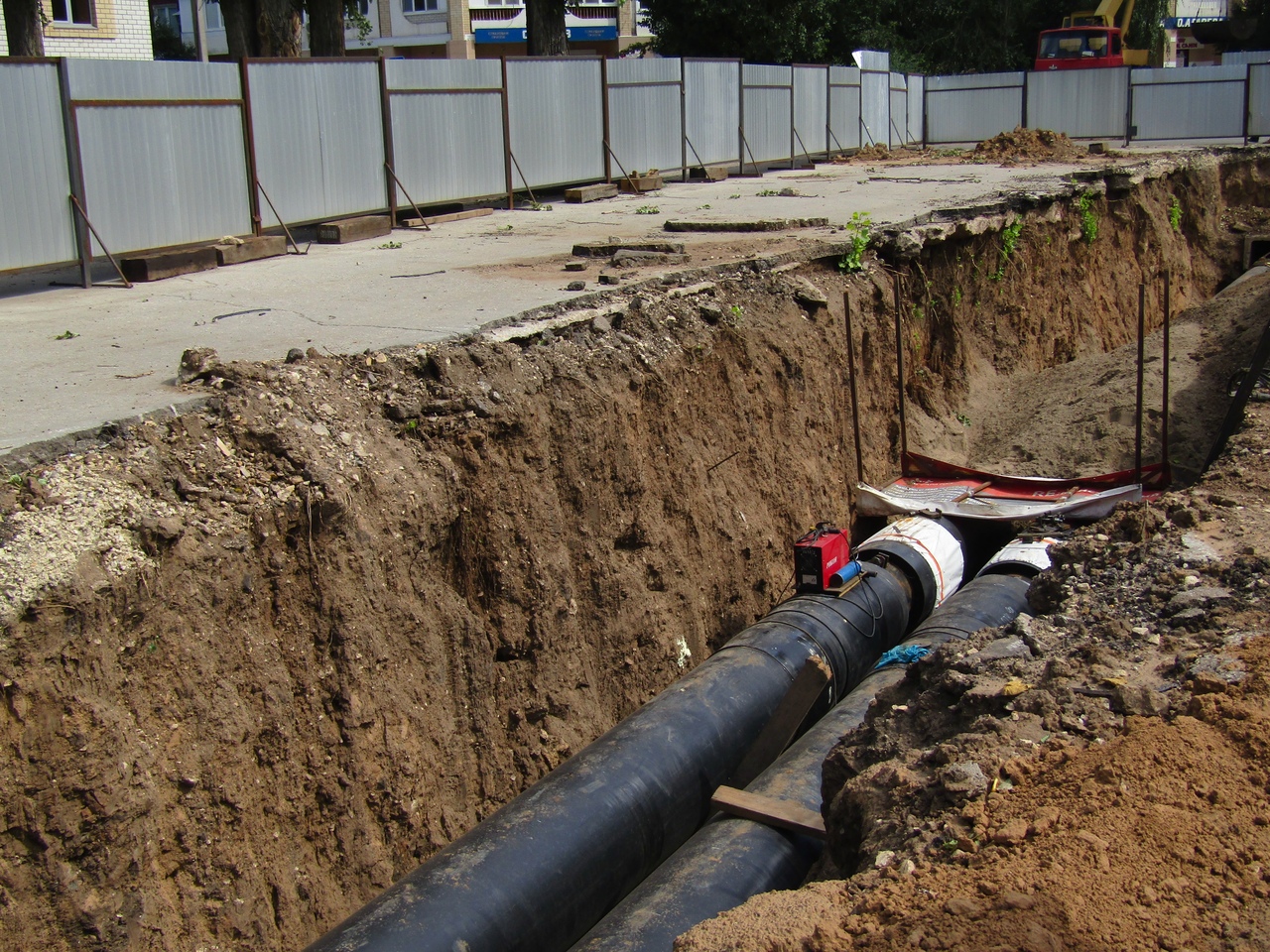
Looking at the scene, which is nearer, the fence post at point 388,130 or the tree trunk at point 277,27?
the fence post at point 388,130

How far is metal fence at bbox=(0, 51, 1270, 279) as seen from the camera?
8641 mm

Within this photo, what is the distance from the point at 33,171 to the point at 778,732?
7.22 meters

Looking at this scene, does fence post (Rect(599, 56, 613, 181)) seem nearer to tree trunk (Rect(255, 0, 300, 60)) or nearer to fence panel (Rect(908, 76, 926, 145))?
tree trunk (Rect(255, 0, 300, 60))

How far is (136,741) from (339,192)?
27.9ft

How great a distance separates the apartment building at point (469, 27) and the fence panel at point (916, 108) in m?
16.2

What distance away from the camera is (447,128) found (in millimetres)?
12891

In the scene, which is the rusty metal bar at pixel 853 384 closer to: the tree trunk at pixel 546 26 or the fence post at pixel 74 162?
the fence post at pixel 74 162

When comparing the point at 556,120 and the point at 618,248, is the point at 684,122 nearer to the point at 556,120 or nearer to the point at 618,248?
the point at 556,120

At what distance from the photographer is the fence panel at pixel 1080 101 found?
81.4ft

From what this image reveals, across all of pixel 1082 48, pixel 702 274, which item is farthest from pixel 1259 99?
pixel 702 274

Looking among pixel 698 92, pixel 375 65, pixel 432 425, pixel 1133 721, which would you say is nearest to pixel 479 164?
pixel 375 65

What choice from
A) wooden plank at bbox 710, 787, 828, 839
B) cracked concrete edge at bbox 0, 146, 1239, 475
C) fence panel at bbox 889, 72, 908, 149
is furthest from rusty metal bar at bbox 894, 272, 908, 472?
fence panel at bbox 889, 72, 908, 149

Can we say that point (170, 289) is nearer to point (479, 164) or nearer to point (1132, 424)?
point (479, 164)

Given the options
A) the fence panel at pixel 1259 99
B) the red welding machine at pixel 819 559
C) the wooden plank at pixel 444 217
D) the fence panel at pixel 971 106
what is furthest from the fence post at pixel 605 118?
the fence panel at pixel 1259 99
